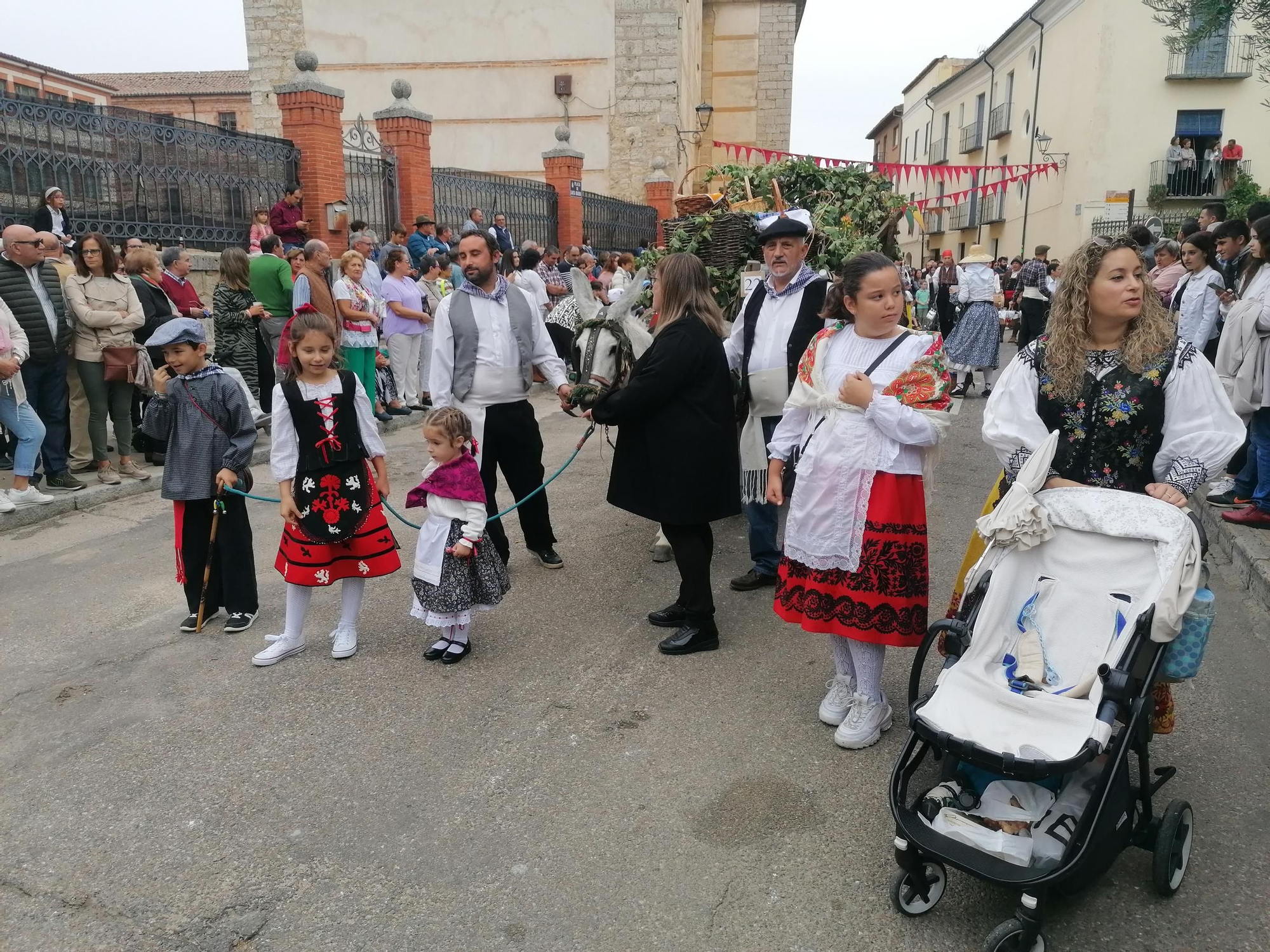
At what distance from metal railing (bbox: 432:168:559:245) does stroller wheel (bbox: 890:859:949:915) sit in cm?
1589

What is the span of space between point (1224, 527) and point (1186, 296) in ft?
6.91

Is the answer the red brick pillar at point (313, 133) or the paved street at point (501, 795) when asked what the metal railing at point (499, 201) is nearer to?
the red brick pillar at point (313, 133)

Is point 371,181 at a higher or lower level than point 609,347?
higher

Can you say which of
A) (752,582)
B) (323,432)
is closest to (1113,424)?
(752,582)

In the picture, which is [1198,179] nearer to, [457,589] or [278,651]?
[457,589]

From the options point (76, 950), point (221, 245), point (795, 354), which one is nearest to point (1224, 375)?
point (795, 354)

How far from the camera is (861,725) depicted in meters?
3.65

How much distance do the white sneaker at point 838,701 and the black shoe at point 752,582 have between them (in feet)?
5.22

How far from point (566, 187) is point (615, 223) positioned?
3.09 meters

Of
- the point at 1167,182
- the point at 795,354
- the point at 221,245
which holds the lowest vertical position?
the point at 795,354

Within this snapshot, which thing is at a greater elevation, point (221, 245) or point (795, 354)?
point (221, 245)

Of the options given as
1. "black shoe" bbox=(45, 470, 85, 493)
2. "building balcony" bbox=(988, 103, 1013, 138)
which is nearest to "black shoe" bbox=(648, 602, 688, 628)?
"black shoe" bbox=(45, 470, 85, 493)

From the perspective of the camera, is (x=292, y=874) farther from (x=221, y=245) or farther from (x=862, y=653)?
(x=221, y=245)

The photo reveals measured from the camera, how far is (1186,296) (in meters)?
7.44
